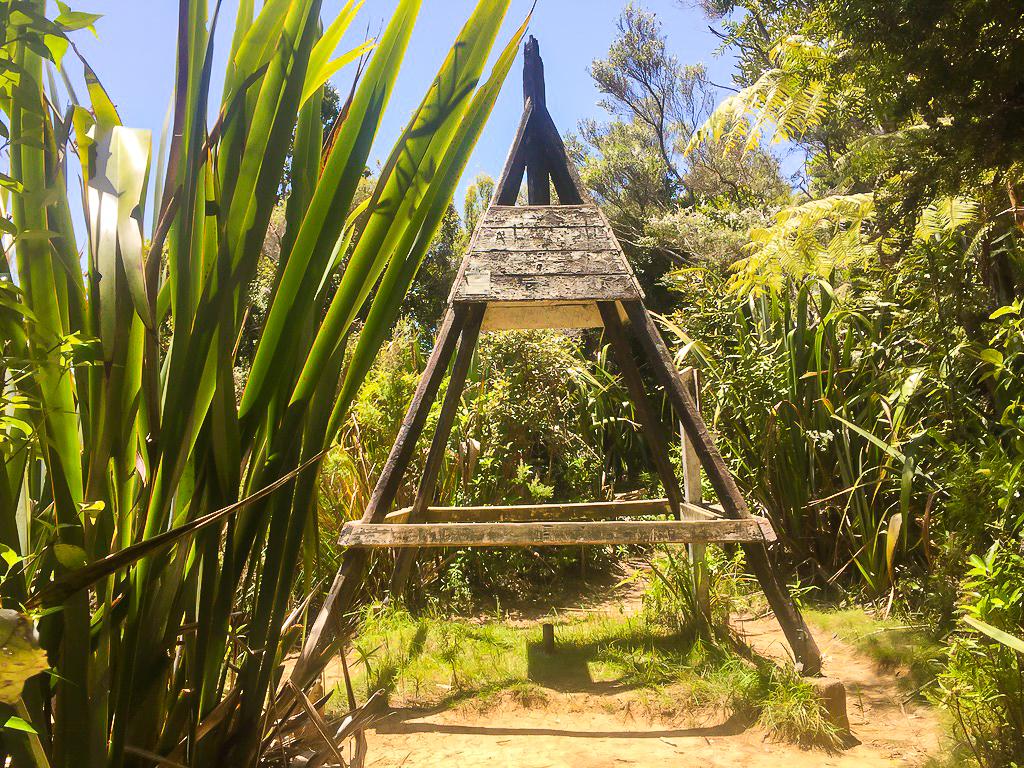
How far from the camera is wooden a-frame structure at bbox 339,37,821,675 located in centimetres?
293

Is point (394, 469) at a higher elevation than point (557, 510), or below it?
higher

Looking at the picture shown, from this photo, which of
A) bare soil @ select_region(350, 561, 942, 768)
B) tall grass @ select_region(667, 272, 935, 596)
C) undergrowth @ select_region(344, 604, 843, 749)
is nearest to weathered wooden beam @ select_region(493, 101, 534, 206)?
tall grass @ select_region(667, 272, 935, 596)

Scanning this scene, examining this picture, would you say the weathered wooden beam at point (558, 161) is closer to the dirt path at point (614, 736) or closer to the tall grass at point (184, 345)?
the dirt path at point (614, 736)

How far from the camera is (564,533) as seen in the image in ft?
9.54

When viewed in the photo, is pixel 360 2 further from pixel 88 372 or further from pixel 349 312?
pixel 88 372

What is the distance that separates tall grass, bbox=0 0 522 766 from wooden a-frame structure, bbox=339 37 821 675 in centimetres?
207

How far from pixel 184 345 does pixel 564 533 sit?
2322mm

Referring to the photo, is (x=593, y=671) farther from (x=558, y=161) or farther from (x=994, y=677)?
(x=558, y=161)

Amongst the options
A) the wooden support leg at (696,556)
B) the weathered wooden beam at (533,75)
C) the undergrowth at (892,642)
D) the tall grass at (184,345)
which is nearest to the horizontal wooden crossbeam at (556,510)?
the wooden support leg at (696,556)

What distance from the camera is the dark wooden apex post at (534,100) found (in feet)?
12.1

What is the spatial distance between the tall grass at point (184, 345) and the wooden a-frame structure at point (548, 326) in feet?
6.80

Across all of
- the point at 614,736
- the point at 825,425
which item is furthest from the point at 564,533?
the point at 825,425

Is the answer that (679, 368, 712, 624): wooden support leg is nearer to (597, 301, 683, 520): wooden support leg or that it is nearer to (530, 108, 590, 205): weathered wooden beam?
(597, 301, 683, 520): wooden support leg

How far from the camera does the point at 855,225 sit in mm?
6336
